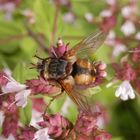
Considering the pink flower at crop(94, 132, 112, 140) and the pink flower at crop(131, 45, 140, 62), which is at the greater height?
the pink flower at crop(131, 45, 140, 62)

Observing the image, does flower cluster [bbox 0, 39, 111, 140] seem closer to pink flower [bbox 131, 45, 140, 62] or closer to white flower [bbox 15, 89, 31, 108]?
white flower [bbox 15, 89, 31, 108]

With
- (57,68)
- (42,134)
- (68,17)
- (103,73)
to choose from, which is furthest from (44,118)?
(68,17)

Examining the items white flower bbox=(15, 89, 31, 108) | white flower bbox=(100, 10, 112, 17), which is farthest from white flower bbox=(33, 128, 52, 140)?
white flower bbox=(100, 10, 112, 17)

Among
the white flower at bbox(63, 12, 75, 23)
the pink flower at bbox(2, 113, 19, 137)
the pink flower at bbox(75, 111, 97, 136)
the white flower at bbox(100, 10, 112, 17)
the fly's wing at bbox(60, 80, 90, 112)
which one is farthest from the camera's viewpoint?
the white flower at bbox(63, 12, 75, 23)

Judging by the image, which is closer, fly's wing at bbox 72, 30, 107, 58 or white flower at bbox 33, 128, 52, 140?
white flower at bbox 33, 128, 52, 140

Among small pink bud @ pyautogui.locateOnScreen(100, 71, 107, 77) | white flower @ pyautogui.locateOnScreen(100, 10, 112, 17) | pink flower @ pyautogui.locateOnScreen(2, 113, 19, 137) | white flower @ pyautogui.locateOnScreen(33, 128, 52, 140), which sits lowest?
white flower @ pyautogui.locateOnScreen(33, 128, 52, 140)
